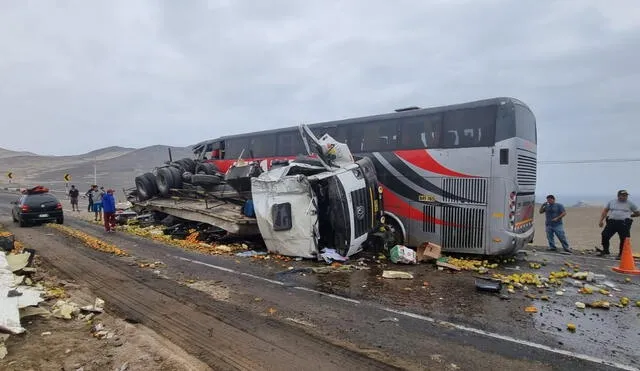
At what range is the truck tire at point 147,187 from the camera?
1443 centimetres

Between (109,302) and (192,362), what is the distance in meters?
2.51

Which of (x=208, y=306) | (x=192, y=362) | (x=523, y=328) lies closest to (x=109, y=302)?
(x=208, y=306)

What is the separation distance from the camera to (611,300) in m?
5.83

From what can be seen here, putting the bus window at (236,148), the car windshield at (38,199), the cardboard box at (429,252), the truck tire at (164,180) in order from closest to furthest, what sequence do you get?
1. the cardboard box at (429,252)
2. the truck tire at (164,180)
3. the bus window at (236,148)
4. the car windshield at (38,199)

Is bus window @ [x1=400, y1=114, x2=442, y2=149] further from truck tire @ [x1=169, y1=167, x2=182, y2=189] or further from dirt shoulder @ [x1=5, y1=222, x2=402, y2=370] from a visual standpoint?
truck tire @ [x1=169, y1=167, x2=182, y2=189]

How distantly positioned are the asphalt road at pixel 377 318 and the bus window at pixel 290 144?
5.05 m

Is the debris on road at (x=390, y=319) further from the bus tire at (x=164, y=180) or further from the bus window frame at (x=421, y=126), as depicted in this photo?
the bus tire at (x=164, y=180)

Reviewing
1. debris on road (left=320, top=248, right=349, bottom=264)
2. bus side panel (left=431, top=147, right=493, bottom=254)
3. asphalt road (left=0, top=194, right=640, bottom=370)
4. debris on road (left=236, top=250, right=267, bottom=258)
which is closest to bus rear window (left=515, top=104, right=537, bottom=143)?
bus side panel (left=431, top=147, right=493, bottom=254)

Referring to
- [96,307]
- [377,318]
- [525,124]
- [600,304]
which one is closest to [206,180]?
[96,307]

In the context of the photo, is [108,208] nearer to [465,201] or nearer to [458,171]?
[458,171]

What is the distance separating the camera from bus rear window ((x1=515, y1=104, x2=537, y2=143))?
320 inches

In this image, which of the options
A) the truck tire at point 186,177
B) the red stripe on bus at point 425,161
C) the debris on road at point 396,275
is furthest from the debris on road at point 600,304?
the truck tire at point 186,177

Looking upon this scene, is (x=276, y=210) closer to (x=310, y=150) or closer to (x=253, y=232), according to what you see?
(x=253, y=232)

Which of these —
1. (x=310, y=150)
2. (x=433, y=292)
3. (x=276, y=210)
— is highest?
(x=310, y=150)
